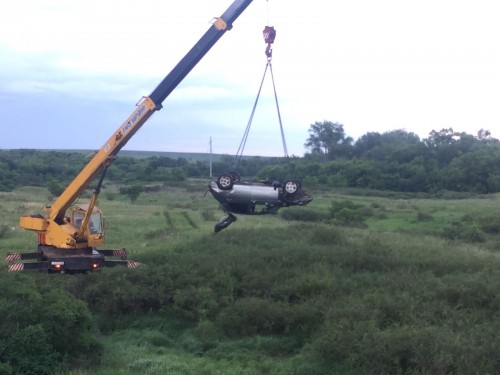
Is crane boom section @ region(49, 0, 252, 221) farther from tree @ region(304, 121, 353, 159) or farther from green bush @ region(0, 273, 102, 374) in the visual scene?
tree @ region(304, 121, 353, 159)

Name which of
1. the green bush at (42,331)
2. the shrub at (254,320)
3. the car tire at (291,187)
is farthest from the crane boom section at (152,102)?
the shrub at (254,320)

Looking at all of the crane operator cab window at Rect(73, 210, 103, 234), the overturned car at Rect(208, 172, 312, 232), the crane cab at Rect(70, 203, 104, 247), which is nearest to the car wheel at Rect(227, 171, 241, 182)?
the overturned car at Rect(208, 172, 312, 232)

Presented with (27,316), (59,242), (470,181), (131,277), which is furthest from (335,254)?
(470,181)

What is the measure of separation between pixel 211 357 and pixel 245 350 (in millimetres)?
662

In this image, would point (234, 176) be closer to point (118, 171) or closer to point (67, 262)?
point (67, 262)

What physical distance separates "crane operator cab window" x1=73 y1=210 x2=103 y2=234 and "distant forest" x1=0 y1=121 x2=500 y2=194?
84.7 ft

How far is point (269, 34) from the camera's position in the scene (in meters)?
14.3

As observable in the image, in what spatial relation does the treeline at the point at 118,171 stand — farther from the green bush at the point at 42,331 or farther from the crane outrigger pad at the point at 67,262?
the green bush at the point at 42,331

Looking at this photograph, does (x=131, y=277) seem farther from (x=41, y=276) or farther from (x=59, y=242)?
(x=59, y=242)

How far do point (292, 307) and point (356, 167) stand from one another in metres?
50.1

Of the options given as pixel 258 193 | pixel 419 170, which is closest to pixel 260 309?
pixel 258 193

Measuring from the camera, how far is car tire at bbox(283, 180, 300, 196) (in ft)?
42.8

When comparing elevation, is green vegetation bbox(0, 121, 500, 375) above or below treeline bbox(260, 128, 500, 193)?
below

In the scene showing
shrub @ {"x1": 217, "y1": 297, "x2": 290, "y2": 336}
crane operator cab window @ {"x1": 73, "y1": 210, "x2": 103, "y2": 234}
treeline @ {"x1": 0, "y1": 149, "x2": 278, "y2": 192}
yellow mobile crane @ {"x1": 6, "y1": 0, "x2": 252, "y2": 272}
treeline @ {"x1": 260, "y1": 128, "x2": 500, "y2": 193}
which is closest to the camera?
shrub @ {"x1": 217, "y1": 297, "x2": 290, "y2": 336}
